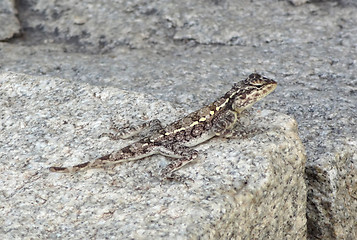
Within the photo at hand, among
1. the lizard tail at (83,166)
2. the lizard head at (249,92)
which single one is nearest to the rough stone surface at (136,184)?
the lizard tail at (83,166)

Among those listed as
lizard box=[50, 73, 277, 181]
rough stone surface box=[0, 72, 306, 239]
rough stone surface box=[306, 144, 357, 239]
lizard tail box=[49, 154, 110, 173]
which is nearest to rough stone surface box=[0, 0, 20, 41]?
rough stone surface box=[0, 72, 306, 239]

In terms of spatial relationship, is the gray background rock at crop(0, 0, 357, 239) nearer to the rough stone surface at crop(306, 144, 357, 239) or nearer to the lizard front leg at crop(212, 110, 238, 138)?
the rough stone surface at crop(306, 144, 357, 239)

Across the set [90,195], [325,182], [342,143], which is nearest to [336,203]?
[325,182]

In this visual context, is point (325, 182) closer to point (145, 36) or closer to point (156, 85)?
point (156, 85)

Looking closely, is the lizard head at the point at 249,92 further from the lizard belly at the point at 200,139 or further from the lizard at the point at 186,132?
the lizard belly at the point at 200,139

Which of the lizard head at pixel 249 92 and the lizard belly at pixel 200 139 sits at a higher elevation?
the lizard head at pixel 249 92

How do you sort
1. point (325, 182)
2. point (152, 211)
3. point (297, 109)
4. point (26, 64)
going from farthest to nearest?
point (26, 64)
point (297, 109)
point (325, 182)
point (152, 211)
